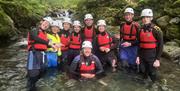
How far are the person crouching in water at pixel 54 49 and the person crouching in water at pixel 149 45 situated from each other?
278 centimetres

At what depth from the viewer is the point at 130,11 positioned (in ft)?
32.5

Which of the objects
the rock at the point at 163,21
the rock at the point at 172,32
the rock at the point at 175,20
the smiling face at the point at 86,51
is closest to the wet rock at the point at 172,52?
the rock at the point at 172,32

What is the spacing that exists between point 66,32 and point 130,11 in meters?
2.52

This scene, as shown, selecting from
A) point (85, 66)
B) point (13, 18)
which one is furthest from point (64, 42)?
point (13, 18)

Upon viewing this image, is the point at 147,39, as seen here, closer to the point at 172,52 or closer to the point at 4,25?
the point at 172,52

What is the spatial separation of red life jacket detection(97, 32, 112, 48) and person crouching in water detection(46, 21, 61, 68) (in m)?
1.47

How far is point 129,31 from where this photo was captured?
10.4m

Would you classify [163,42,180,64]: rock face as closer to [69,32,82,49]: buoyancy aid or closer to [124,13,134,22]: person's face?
[124,13,134,22]: person's face

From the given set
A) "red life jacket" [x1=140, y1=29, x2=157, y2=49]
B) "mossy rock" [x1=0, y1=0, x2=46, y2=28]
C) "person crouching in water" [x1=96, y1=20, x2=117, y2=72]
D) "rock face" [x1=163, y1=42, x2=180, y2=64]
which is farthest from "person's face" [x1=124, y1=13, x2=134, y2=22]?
"mossy rock" [x1=0, y1=0, x2=46, y2=28]

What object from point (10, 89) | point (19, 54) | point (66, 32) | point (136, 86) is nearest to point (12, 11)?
point (19, 54)

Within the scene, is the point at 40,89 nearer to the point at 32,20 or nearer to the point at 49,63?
the point at 49,63

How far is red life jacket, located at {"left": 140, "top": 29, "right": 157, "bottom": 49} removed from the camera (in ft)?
29.7

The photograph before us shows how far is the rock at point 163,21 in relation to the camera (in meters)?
15.8

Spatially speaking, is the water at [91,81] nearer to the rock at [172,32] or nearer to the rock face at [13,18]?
the rock at [172,32]
